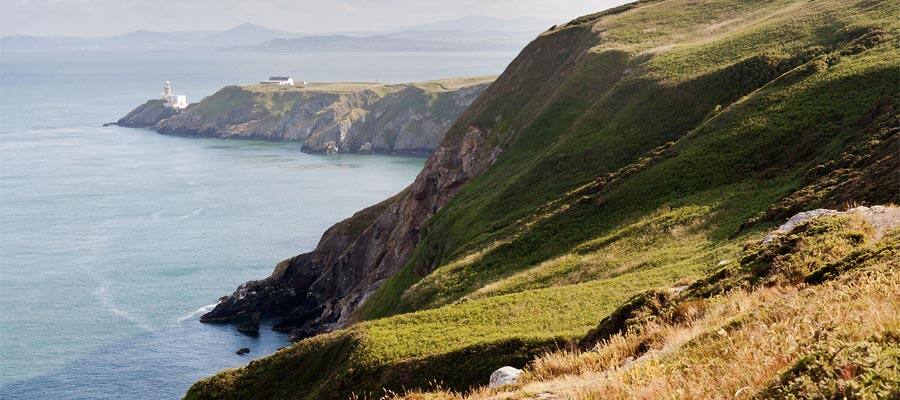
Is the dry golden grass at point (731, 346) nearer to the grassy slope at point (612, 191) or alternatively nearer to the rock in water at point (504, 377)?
the rock in water at point (504, 377)

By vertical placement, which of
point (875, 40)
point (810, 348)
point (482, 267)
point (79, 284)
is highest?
point (875, 40)

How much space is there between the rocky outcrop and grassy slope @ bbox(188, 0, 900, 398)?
5.15 meters

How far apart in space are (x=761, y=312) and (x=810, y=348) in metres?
3.22

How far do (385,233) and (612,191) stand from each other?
3732 centimetres

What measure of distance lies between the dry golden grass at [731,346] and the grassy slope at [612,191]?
29.9 feet

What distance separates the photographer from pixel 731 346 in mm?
12719

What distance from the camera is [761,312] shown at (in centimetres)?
1438

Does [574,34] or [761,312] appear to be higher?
[574,34]

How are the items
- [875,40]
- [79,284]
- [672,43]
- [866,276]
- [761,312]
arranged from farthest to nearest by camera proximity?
[79,284], [672,43], [875,40], [866,276], [761,312]

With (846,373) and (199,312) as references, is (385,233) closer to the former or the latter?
(199,312)

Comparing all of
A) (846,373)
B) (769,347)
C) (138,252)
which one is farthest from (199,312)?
(846,373)

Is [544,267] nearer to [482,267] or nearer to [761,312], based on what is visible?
[482,267]

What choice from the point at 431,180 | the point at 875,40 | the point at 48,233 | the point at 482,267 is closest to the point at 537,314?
the point at 482,267

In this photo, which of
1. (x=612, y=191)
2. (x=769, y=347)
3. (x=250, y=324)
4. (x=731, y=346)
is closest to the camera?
(x=769, y=347)
